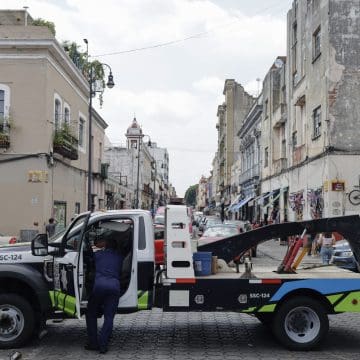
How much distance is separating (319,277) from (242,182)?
168 ft

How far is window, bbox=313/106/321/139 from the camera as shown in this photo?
2620 centimetres

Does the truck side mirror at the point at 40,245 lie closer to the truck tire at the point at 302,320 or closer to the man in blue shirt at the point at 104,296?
the man in blue shirt at the point at 104,296

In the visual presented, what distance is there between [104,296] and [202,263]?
1450 millimetres

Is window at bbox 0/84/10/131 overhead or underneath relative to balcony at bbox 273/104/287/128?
underneath

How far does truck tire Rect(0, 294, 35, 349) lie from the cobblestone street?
15 centimetres

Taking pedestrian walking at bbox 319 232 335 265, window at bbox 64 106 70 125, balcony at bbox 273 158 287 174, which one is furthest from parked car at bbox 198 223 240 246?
balcony at bbox 273 158 287 174

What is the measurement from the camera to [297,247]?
8250 millimetres

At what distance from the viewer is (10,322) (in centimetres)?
765

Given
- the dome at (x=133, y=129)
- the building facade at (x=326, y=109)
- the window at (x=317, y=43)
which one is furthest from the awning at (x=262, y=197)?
the dome at (x=133, y=129)

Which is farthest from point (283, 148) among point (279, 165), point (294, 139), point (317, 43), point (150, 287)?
point (150, 287)

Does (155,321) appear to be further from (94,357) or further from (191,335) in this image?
(94,357)

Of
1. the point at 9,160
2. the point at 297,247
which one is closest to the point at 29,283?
the point at 297,247

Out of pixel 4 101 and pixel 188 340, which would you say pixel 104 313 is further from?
pixel 4 101

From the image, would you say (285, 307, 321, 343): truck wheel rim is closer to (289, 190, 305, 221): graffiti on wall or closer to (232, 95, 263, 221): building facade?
(289, 190, 305, 221): graffiti on wall
